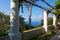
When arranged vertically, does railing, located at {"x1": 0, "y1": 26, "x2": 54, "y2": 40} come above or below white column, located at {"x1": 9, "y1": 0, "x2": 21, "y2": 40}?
below

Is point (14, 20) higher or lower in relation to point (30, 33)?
higher

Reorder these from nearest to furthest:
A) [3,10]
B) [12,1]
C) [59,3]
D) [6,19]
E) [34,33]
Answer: [12,1] → [34,33] → [6,19] → [3,10] → [59,3]

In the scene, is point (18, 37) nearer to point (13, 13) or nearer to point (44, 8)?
point (13, 13)

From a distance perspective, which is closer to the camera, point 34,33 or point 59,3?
point 34,33

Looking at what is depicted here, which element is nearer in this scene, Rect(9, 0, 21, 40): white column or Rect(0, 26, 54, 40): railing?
Rect(9, 0, 21, 40): white column

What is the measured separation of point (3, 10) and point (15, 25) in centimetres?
778

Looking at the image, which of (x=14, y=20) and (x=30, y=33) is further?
(x=30, y=33)

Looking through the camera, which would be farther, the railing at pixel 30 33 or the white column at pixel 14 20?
the railing at pixel 30 33

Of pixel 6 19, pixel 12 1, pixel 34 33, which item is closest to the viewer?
pixel 12 1

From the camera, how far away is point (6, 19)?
15.3 m

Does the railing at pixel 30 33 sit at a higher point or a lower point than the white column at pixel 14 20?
lower

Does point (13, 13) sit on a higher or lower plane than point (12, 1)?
lower

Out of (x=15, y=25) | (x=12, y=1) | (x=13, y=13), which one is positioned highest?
(x=12, y=1)

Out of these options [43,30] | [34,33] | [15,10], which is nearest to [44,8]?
[43,30]
